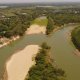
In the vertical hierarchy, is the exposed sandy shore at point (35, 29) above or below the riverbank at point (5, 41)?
below

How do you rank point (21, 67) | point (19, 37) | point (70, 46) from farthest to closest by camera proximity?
point (19, 37) < point (70, 46) < point (21, 67)

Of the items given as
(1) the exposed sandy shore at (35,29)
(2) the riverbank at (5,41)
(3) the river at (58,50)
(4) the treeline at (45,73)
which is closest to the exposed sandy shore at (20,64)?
(3) the river at (58,50)

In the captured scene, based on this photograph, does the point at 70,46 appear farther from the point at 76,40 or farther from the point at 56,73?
the point at 56,73

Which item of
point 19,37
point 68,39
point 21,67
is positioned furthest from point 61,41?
point 21,67

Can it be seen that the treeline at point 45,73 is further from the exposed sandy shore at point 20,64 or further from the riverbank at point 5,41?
the riverbank at point 5,41

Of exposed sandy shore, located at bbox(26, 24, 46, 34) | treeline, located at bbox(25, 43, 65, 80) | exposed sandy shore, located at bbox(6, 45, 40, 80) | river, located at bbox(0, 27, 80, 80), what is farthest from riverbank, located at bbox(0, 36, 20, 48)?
treeline, located at bbox(25, 43, 65, 80)

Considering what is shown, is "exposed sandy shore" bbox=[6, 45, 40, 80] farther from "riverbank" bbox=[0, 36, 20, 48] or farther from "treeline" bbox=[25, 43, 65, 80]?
"riverbank" bbox=[0, 36, 20, 48]

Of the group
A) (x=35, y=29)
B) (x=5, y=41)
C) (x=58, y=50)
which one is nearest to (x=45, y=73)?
(x=58, y=50)
